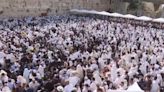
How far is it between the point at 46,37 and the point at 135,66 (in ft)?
8.85

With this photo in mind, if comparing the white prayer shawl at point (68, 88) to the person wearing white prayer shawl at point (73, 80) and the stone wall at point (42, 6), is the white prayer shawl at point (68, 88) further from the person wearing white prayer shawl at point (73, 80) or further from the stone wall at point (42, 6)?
the stone wall at point (42, 6)

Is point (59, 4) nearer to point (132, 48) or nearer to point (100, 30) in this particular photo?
point (100, 30)

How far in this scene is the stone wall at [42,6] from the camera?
11459 millimetres

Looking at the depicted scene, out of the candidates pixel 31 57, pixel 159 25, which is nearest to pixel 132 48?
pixel 31 57

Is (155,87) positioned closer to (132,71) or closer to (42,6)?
(132,71)

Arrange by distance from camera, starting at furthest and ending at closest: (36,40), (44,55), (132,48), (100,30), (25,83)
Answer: (100,30)
(36,40)
(132,48)
(44,55)
(25,83)

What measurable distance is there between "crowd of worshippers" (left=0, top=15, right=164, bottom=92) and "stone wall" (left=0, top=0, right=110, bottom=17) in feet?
11.6

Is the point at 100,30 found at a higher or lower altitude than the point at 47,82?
lower

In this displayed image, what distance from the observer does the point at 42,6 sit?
13070mm

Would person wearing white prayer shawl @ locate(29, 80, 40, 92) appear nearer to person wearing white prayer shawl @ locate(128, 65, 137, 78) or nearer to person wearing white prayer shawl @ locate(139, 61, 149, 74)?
person wearing white prayer shawl @ locate(128, 65, 137, 78)

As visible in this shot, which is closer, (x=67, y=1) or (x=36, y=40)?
(x=36, y=40)

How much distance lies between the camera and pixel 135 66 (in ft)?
16.7

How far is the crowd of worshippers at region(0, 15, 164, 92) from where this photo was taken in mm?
4168

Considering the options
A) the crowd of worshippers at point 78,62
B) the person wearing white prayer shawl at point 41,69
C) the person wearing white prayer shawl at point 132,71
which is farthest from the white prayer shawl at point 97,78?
the person wearing white prayer shawl at point 41,69
